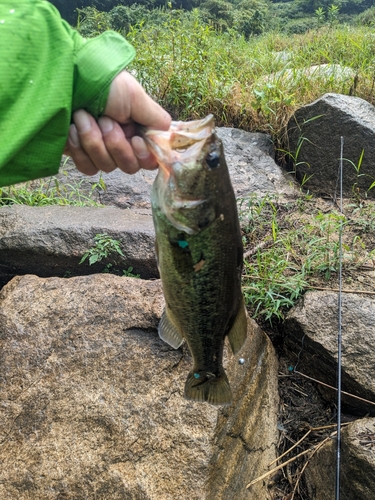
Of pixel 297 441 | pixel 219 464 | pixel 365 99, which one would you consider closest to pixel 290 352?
pixel 297 441

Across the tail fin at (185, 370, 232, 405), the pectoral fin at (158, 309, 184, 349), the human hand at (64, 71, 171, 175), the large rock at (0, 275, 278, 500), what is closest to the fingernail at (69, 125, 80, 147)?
the human hand at (64, 71, 171, 175)

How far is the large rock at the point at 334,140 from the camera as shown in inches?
186

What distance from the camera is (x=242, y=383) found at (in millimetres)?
2730

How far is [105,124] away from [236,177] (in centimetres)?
366

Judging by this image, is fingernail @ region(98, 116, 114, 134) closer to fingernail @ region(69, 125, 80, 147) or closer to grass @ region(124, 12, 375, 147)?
fingernail @ region(69, 125, 80, 147)

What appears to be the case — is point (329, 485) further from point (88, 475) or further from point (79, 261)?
point (79, 261)

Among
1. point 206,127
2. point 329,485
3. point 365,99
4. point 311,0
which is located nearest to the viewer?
point 206,127

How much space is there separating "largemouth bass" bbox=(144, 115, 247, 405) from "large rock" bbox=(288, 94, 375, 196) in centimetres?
356

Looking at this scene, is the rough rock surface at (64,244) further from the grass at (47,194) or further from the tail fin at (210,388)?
the tail fin at (210,388)

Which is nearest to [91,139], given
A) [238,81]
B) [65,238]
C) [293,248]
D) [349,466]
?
[65,238]

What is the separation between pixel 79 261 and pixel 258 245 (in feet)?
4.95

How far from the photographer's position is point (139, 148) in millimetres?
1445

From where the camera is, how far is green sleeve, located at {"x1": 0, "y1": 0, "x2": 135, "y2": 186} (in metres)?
1.19

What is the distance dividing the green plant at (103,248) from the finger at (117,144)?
6.30ft
